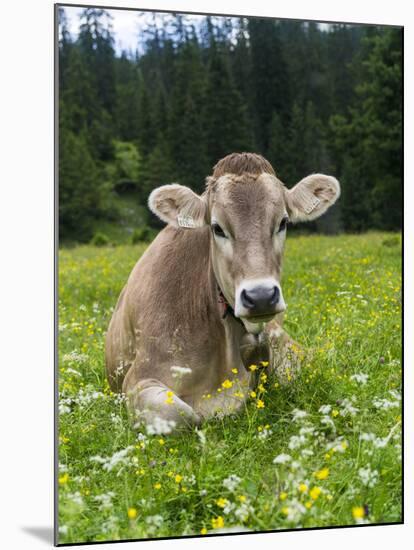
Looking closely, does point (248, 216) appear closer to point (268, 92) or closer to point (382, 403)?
point (382, 403)

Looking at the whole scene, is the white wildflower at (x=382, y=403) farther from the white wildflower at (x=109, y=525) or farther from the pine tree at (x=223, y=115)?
the pine tree at (x=223, y=115)

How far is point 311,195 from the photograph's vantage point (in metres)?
6.28

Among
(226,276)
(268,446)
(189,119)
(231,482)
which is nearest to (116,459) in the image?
(231,482)

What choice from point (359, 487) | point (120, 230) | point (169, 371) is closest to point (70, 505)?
point (169, 371)

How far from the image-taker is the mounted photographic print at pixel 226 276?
5402 mm

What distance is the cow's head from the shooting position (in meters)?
5.46

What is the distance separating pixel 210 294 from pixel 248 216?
32.6 inches

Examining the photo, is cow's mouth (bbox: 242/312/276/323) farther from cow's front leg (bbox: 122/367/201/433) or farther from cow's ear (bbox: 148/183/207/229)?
cow's ear (bbox: 148/183/207/229)

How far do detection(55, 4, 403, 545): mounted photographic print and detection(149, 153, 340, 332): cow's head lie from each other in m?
0.01

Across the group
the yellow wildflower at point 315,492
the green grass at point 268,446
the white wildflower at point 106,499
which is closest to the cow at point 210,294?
the green grass at point 268,446

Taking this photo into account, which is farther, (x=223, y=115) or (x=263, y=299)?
(x=223, y=115)

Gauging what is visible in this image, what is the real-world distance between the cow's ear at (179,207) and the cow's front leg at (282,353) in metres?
0.96

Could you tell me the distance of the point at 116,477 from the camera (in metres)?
5.43

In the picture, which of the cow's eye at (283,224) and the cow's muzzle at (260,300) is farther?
the cow's eye at (283,224)
